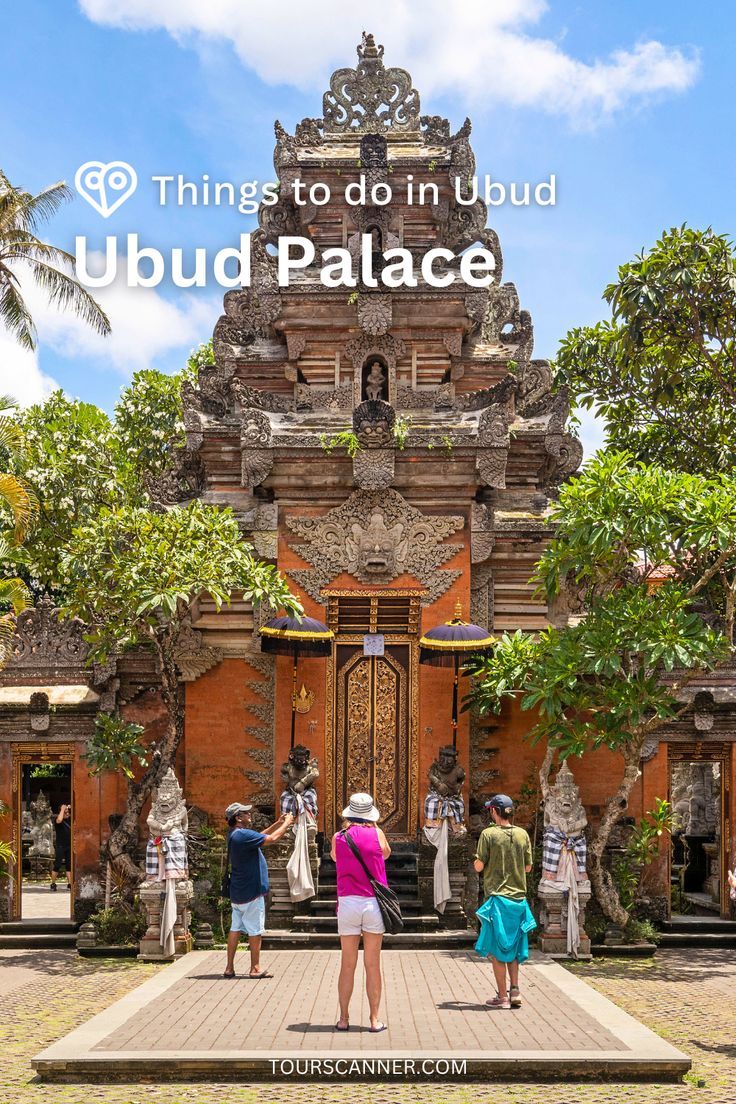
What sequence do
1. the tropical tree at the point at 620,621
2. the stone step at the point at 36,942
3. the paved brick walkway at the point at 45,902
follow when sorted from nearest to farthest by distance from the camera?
the tropical tree at the point at 620,621, the stone step at the point at 36,942, the paved brick walkway at the point at 45,902

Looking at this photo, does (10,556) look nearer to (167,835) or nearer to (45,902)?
(167,835)

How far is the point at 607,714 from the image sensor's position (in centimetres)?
1390

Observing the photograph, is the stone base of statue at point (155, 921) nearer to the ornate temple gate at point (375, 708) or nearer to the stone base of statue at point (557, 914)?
the ornate temple gate at point (375, 708)

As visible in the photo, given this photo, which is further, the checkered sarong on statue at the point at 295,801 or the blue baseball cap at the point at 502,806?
the checkered sarong on statue at the point at 295,801

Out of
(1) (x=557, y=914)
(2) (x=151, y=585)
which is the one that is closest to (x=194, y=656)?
(2) (x=151, y=585)

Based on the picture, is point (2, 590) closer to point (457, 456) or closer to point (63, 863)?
point (457, 456)

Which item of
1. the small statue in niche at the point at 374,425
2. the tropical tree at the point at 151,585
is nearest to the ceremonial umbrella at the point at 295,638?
the tropical tree at the point at 151,585

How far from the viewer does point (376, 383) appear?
1677 cm

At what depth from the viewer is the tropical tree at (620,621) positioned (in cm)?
1334

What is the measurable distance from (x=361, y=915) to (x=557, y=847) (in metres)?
5.47

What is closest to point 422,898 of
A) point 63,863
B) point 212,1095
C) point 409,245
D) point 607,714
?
point 607,714

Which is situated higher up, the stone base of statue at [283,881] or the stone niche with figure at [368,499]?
the stone niche with figure at [368,499]

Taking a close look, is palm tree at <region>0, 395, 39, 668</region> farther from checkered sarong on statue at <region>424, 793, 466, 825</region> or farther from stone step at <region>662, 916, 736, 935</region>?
stone step at <region>662, 916, 736, 935</region>

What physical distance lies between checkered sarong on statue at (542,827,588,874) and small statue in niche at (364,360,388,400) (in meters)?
6.15
